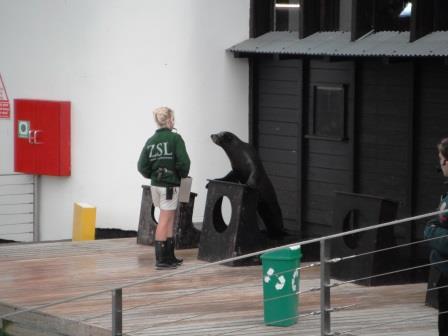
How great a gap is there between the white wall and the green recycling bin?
234 inches

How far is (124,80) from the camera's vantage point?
55.0 feet

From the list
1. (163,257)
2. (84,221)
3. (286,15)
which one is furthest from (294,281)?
(84,221)

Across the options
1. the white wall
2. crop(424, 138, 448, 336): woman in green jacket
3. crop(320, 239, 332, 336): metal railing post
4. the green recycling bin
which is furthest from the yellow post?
crop(424, 138, 448, 336): woman in green jacket

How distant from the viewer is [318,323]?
1076 centimetres

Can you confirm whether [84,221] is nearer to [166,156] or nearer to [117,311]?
[166,156]

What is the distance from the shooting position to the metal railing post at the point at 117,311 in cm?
977

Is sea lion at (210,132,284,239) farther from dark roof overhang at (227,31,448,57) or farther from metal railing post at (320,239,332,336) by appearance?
metal railing post at (320,239,332,336)

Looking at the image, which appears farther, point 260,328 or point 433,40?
point 433,40

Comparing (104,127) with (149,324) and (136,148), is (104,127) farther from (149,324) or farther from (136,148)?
(149,324)

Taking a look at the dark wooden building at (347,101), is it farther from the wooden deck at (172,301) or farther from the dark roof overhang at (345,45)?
the wooden deck at (172,301)

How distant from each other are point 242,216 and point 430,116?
8.35 ft

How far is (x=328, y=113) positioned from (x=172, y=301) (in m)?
4.63

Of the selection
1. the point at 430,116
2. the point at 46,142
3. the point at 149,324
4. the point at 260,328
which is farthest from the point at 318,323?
the point at 46,142

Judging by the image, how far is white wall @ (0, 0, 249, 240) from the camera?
16.3m
